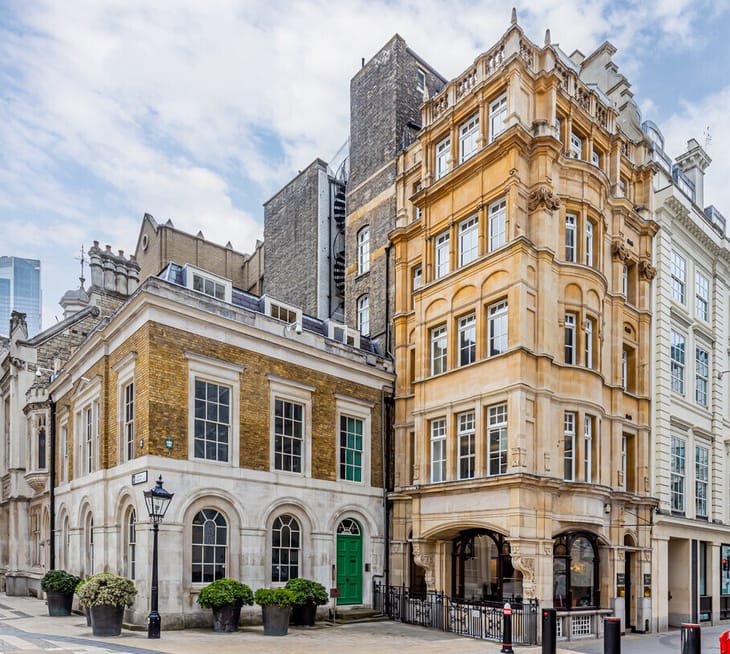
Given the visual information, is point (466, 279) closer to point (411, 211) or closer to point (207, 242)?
point (411, 211)

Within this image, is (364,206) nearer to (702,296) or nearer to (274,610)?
(702,296)

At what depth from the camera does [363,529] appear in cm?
2231

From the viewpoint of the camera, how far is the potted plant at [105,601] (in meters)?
15.0

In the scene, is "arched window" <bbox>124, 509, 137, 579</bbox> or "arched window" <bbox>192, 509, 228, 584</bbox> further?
"arched window" <bbox>124, 509, 137, 579</bbox>

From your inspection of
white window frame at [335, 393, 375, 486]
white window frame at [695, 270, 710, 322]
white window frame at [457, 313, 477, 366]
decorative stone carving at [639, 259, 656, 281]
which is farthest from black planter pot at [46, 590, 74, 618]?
white window frame at [695, 270, 710, 322]

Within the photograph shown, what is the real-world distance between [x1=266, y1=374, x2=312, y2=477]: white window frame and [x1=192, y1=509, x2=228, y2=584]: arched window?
7.54 ft

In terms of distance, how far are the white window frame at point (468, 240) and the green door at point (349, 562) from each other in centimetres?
936

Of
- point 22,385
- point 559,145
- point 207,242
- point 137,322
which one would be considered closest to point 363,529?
point 137,322

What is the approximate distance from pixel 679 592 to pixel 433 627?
33.9 feet

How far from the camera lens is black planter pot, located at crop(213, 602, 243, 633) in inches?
640

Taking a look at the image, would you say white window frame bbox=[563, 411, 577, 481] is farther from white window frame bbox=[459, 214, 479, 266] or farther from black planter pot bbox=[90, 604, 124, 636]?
black planter pot bbox=[90, 604, 124, 636]

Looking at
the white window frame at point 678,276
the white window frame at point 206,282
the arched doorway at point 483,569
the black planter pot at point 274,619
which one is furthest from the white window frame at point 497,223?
the black planter pot at point 274,619

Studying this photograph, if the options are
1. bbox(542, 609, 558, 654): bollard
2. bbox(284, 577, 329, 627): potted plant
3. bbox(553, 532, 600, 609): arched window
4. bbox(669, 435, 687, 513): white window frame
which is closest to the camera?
bbox(542, 609, 558, 654): bollard

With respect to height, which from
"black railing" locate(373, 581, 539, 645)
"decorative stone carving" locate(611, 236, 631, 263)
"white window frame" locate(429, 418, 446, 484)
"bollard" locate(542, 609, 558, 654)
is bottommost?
"black railing" locate(373, 581, 539, 645)
